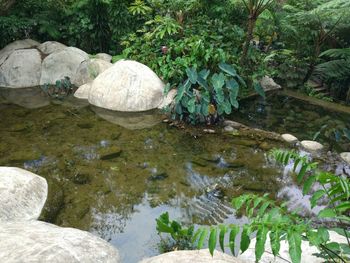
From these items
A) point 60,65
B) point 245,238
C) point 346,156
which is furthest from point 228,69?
point 245,238

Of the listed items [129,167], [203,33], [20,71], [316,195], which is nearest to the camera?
[316,195]

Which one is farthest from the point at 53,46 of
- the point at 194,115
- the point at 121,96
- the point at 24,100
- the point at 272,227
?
the point at 272,227

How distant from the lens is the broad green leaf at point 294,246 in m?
1.31

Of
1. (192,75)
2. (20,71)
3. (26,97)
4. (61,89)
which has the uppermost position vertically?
(192,75)

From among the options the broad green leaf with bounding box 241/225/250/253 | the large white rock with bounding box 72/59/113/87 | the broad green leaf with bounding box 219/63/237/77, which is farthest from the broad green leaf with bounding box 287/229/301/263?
the large white rock with bounding box 72/59/113/87

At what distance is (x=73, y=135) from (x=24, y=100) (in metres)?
1.96

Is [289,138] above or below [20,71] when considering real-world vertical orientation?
above

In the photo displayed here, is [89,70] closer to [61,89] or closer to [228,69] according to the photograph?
[61,89]

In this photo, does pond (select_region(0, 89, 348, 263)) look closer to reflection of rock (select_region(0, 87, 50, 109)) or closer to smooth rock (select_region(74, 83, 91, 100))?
reflection of rock (select_region(0, 87, 50, 109))

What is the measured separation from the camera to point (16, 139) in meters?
5.06

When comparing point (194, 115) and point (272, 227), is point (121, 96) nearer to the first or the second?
point (194, 115)

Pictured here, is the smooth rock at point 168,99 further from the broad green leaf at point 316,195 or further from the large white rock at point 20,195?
the broad green leaf at point 316,195

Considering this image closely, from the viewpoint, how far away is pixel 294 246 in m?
1.33

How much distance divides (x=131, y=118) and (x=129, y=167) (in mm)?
1573
